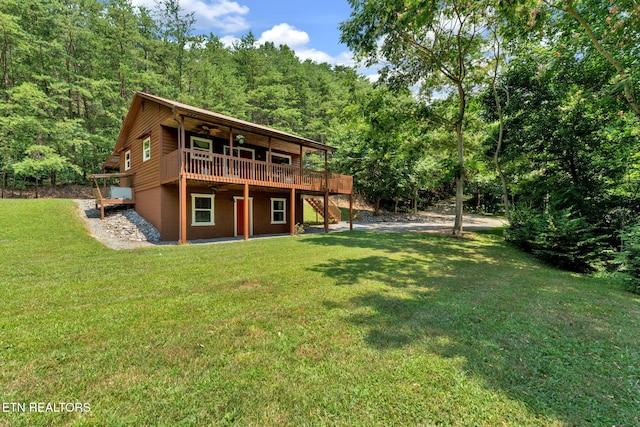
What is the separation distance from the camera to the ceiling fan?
37.3ft

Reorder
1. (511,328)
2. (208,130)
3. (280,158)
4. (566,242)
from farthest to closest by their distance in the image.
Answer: (280,158) < (208,130) < (566,242) < (511,328)

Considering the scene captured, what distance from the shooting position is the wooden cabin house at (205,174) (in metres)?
10.4

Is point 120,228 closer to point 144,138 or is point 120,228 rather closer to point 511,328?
point 144,138

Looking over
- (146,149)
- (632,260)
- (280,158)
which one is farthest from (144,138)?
(632,260)

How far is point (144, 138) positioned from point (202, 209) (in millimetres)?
4599

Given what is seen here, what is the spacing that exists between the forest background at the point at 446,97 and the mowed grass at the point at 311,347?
4.60 meters

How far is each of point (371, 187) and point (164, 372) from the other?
2206 centimetres

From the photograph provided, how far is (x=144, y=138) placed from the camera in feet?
42.6

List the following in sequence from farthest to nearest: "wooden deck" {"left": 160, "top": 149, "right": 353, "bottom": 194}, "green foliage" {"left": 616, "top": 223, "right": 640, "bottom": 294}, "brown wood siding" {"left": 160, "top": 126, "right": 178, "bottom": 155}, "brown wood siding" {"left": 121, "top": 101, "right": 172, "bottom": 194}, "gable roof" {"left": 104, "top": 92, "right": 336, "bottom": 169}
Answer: "brown wood siding" {"left": 121, "top": 101, "right": 172, "bottom": 194}, "brown wood siding" {"left": 160, "top": 126, "right": 178, "bottom": 155}, "wooden deck" {"left": 160, "top": 149, "right": 353, "bottom": 194}, "gable roof" {"left": 104, "top": 92, "right": 336, "bottom": 169}, "green foliage" {"left": 616, "top": 223, "right": 640, "bottom": 294}

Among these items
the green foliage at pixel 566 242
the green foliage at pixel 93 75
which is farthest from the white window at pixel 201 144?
the green foliage at pixel 566 242

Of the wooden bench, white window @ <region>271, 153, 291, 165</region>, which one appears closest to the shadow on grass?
white window @ <region>271, 153, 291, 165</region>

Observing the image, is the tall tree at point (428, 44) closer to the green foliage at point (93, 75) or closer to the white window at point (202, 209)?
the green foliage at point (93, 75)

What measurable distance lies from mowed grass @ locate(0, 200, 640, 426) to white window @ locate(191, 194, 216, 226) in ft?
20.1

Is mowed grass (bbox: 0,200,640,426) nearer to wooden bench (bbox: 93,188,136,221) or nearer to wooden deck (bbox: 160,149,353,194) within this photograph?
wooden deck (bbox: 160,149,353,194)
